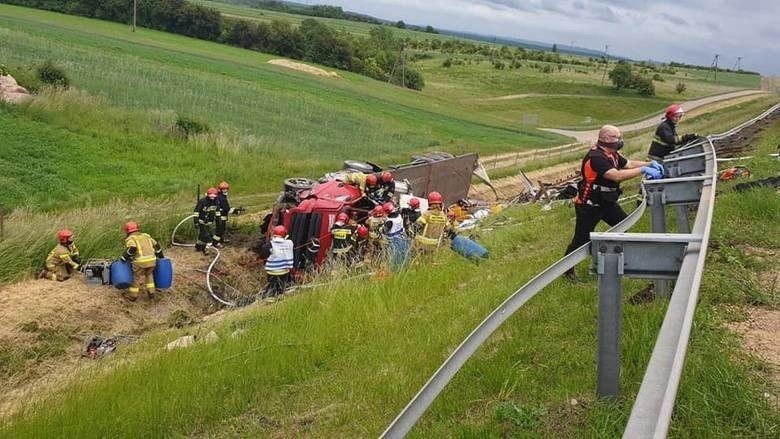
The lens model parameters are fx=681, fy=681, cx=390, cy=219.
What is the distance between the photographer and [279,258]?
1181cm

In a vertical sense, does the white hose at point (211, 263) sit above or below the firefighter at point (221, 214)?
below

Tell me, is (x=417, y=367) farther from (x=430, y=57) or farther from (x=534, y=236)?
(x=430, y=57)

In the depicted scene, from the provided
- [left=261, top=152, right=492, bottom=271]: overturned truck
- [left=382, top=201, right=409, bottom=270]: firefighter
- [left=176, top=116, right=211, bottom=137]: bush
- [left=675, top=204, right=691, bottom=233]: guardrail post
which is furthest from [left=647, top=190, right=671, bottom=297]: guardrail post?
[left=176, top=116, right=211, bottom=137]: bush

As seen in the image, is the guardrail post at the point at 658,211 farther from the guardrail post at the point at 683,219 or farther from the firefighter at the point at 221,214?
the firefighter at the point at 221,214

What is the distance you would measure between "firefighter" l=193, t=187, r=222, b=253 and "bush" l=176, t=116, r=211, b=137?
9517mm

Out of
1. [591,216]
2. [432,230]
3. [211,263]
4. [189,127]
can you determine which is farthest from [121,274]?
[189,127]

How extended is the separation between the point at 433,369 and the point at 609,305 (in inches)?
80.1

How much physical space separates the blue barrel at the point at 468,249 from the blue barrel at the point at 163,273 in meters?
5.11

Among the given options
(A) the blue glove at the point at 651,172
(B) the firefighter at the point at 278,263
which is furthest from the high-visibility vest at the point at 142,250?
(A) the blue glove at the point at 651,172

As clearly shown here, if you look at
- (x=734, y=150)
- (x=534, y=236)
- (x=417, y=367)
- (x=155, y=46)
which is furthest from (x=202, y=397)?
(x=155, y=46)

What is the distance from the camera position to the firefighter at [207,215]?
13.7 metres

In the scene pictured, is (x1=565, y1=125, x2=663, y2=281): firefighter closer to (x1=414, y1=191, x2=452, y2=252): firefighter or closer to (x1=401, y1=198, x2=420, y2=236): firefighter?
(x1=414, y1=191, x2=452, y2=252): firefighter

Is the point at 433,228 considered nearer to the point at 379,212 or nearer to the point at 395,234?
the point at 395,234

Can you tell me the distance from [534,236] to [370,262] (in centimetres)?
284
